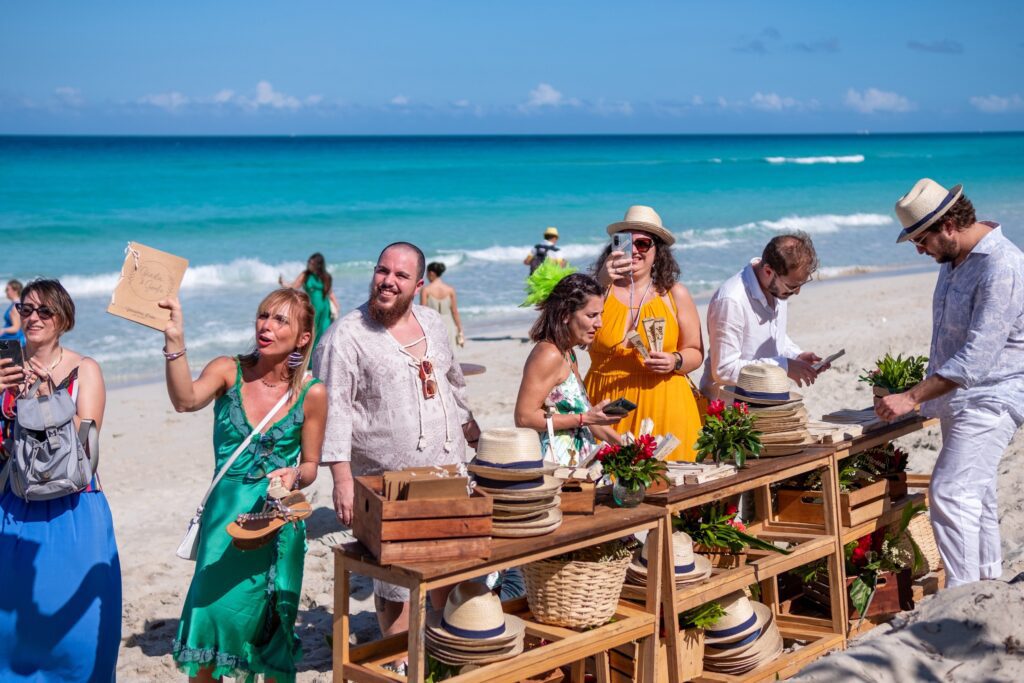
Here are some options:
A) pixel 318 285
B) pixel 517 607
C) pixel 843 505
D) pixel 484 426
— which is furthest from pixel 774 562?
pixel 318 285

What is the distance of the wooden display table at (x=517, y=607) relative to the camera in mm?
3439

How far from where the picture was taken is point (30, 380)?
425 cm

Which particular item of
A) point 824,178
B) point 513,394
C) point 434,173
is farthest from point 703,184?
point 513,394

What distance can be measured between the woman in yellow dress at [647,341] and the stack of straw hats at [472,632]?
1.64m

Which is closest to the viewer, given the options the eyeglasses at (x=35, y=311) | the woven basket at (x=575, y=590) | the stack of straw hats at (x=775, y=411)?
the woven basket at (x=575, y=590)

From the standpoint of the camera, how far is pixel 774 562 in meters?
4.85

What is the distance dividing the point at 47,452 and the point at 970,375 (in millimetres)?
3780

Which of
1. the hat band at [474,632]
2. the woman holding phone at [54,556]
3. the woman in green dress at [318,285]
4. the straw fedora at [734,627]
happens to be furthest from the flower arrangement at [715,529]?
the woman in green dress at [318,285]

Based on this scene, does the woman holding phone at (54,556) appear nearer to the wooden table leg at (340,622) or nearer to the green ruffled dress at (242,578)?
the green ruffled dress at (242,578)

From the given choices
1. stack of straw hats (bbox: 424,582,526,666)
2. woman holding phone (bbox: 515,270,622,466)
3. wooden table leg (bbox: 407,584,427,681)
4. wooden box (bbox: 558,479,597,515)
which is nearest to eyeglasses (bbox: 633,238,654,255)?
woman holding phone (bbox: 515,270,622,466)

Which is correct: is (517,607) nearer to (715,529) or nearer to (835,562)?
(715,529)

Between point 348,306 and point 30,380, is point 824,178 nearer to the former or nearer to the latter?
point 348,306

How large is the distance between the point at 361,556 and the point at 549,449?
4.45ft

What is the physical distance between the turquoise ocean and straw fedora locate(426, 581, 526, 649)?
11.1m
